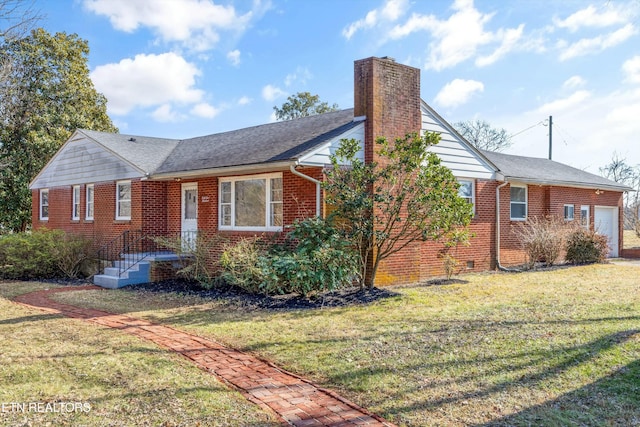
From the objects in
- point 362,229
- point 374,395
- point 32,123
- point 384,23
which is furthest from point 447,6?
point 32,123

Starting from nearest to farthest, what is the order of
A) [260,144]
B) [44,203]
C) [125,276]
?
[125,276], [260,144], [44,203]

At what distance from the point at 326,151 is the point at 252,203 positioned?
8.77 ft

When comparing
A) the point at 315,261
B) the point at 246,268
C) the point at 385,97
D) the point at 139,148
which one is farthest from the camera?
the point at 139,148

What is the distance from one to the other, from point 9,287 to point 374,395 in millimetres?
11153

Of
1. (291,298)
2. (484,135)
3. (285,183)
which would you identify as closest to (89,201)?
(285,183)

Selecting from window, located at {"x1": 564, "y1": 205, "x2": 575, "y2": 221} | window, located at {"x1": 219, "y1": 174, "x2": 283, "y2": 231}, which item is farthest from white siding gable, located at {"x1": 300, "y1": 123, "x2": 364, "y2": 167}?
window, located at {"x1": 564, "y1": 205, "x2": 575, "y2": 221}

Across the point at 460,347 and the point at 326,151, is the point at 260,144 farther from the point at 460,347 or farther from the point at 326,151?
the point at 460,347

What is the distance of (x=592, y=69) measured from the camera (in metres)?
12.5

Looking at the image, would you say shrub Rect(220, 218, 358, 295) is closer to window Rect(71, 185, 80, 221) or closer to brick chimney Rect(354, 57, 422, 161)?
brick chimney Rect(354, 57, 422, 161)

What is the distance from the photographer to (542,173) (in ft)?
59.2

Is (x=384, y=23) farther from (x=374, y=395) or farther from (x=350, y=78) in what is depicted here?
(x=374, y=395)

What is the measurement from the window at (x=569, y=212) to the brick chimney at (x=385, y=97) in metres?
9.09

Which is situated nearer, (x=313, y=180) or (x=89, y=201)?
(x=313, y=180)

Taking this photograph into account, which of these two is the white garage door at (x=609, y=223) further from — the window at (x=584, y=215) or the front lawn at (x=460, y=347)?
the front lawn at (x=460, y=347)
